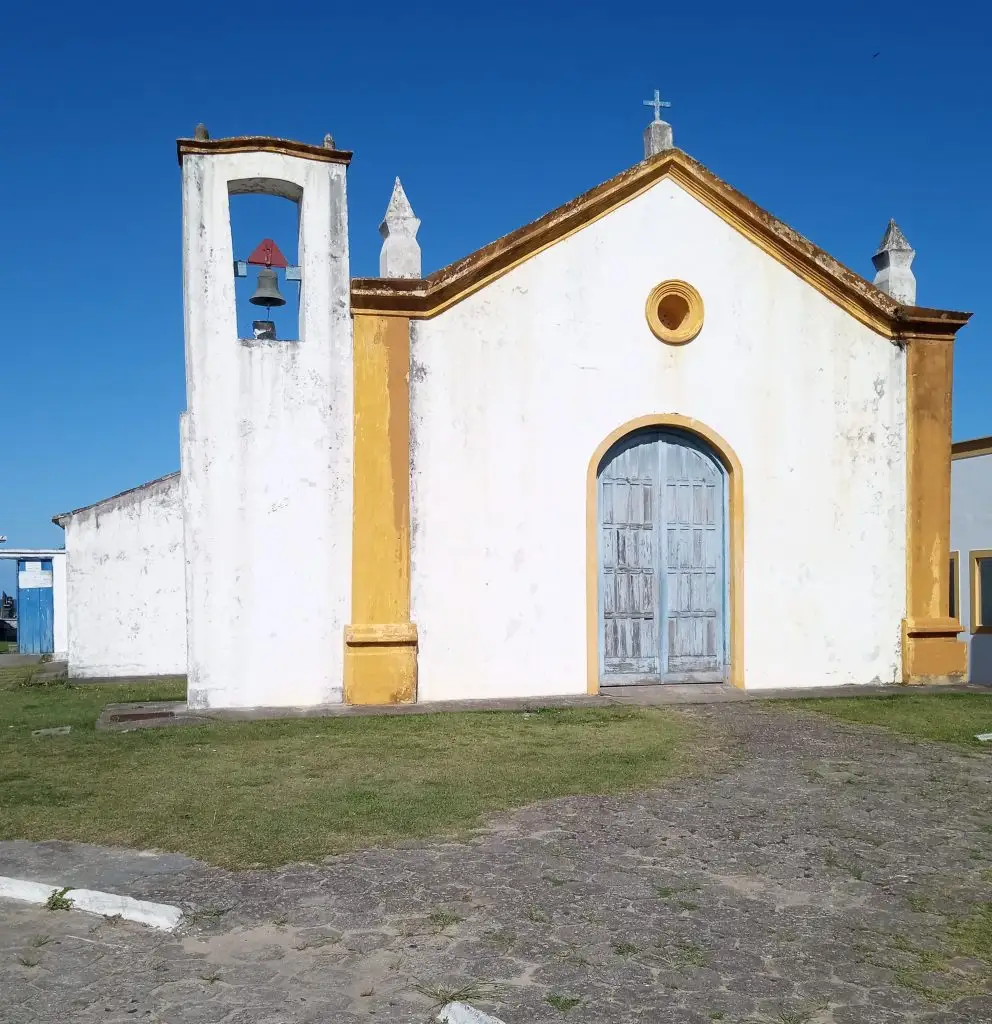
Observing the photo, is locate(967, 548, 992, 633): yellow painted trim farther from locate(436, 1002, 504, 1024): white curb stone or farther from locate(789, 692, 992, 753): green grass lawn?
locate(436, 1002, 504, 1024): white curb stone

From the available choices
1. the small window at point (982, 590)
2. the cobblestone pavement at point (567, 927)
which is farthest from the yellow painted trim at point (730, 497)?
the small window at point (982, 590)

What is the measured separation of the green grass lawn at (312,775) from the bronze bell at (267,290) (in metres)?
4.31

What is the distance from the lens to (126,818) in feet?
18.6

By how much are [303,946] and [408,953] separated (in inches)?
16.0

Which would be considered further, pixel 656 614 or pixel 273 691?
pixel 656 614

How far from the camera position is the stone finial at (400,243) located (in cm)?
1019

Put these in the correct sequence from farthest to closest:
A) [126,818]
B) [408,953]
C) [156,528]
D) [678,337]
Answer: [156,528], [678,337], [126,818], [408,953]

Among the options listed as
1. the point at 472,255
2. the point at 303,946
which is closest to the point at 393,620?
the point at 472,255

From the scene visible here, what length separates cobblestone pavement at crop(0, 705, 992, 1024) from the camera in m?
3.35

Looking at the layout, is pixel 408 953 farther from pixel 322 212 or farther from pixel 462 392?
pixel 322 212

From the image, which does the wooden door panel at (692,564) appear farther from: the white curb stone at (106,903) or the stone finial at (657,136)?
the white curb stone at (106,903)

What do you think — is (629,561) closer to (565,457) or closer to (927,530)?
(565,457)

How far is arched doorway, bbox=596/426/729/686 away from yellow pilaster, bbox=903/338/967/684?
2.12 metres

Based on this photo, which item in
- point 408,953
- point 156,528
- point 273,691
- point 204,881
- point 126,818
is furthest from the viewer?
point 156,528
